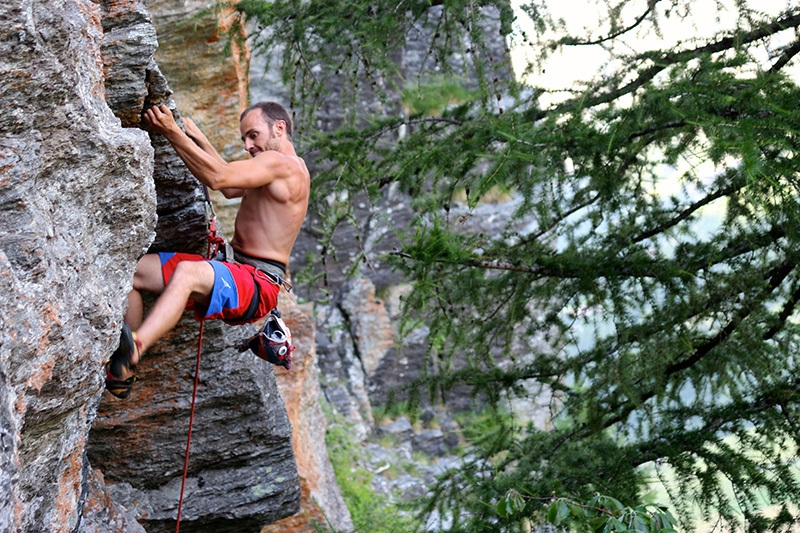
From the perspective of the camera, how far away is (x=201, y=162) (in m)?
4.02

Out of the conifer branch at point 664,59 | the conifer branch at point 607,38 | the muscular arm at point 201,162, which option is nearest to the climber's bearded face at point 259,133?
the muscular arm at point 201,162

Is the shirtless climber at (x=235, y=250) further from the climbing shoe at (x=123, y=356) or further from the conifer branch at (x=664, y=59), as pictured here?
the conifer branch at (x=664, y=59)

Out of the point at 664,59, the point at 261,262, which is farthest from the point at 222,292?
the point at 664,59

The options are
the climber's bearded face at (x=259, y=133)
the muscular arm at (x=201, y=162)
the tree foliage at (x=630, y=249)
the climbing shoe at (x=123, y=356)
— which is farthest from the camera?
the climber's bearded face at (x=259, y=133)

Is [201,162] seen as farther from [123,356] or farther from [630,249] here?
[630,249]

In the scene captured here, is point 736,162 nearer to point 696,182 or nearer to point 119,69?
Answer: point 696,182

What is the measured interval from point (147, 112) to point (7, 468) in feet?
7.70

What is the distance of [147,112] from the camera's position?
4141mm

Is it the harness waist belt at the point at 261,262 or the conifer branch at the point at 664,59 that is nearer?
the conifer branch at the point at 664,59

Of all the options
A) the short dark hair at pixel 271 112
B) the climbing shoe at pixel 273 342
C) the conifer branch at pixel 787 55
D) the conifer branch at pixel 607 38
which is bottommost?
the climbing shoe at pixel 273 342

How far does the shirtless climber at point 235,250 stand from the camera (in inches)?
150

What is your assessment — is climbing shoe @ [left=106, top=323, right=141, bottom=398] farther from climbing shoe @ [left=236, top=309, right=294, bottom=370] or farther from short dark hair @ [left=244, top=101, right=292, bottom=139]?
short dark hair @ [left=244, top=101, right=292, bottom=139]

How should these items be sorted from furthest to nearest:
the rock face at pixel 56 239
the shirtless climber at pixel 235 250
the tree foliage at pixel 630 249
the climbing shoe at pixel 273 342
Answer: the climbing shoe at pixel 273 342
the tree foliage at pixel 630 249
the shirtless climber at pixel 235 250
the rock face at pixel 56 239

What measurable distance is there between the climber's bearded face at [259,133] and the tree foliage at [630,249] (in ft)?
2.58
